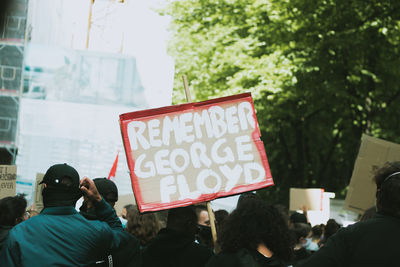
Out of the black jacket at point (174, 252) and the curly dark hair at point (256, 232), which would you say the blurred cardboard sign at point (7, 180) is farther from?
the curly dark hair at point (256, 232)

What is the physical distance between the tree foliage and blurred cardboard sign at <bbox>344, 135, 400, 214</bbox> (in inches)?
368

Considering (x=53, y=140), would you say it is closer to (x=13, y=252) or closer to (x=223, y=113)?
(x=223, y=113)

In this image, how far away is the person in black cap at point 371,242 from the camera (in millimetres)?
2953

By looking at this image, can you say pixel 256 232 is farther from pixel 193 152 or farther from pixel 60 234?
pixel 193 152

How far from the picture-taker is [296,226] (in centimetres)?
763

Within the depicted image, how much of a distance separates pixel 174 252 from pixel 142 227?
112cm

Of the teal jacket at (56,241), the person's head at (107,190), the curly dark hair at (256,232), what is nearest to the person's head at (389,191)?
the curly dark hair at (256,232)

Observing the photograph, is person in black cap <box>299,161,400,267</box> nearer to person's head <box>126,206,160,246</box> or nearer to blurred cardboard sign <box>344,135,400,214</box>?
person's head <box>126,206,160,246</box>

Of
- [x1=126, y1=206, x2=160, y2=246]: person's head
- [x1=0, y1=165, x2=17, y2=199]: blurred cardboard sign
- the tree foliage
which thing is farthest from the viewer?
the tree foliage

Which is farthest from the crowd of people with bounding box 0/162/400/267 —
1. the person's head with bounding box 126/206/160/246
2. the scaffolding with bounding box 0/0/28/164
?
the scaffolding with bounding box 0/0/28/164

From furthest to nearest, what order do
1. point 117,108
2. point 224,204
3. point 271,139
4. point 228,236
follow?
point 271,139
point 117,108
point 224,204
point 228,236

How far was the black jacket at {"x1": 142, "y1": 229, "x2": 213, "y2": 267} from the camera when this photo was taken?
386cm

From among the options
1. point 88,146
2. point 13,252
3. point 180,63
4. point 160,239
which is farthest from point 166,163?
point 180,63

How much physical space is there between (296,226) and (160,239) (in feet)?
13.1
